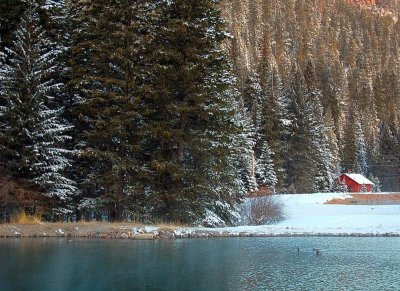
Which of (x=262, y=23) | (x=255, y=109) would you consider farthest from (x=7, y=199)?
(x=262, y=23)

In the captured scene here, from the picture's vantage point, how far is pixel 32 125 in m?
24.3

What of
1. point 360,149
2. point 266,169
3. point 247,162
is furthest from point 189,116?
point 360,149

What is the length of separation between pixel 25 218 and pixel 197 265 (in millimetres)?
11261

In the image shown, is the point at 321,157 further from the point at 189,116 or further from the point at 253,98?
the point at 189,116

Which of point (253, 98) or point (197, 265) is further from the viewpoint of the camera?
point (253, 98)

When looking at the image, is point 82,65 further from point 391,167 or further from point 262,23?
point 262,23

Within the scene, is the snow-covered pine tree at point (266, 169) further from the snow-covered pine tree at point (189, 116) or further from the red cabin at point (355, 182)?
the snow-covered pine tree at point (189, 116)

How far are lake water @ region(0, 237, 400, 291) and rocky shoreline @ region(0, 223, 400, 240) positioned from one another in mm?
1333

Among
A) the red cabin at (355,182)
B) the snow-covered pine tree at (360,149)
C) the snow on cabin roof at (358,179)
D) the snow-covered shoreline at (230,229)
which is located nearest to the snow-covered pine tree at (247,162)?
the snow-covered shoreline at (230,229)

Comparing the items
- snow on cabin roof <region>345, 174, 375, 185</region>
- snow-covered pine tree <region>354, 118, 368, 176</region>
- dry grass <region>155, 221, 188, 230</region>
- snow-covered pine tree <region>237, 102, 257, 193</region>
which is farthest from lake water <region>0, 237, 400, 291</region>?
snow-covered pine tree <region>354, 118, 368, 176</region>

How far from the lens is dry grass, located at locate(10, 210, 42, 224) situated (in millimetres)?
22859

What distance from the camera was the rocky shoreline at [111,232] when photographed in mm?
21391

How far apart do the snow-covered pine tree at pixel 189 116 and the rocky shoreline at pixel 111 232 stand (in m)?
2.79

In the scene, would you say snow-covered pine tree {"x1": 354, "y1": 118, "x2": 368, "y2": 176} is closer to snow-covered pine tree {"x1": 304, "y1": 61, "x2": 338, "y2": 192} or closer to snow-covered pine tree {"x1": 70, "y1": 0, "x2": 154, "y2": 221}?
snow-covered pine tree {"x1": 304, "y1": 61, "x2": 338, "y2": 192}
